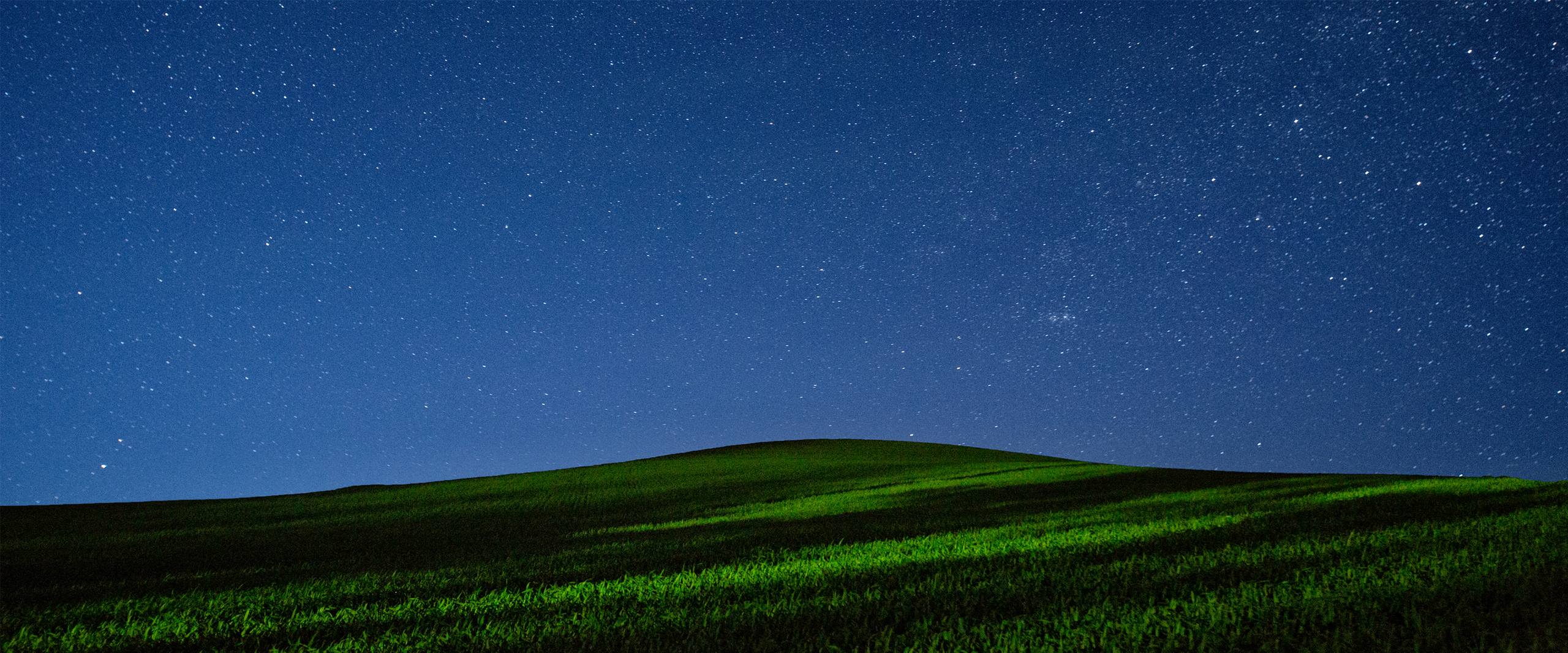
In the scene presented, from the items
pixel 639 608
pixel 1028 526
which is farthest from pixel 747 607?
pixel 1028 526

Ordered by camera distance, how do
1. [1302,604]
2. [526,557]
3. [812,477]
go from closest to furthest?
[1302,604] < [526,557] < [812,477]

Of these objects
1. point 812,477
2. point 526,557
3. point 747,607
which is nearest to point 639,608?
point 747,607

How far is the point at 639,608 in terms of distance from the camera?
6.18 metres

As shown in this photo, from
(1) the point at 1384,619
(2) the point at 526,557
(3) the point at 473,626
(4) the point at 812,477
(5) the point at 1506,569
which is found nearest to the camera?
(1) the point at 1384,619

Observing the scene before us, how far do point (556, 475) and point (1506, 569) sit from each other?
112 feet

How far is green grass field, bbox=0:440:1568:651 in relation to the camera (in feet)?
15.7

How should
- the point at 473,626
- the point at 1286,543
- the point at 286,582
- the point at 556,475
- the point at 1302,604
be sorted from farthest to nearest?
the point at 556,475
the point at 286,582
the point at 1286,543
the point at 473,626
the point at 1302,604

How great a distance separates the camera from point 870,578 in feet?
23.0

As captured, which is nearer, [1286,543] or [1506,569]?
[1506,569]

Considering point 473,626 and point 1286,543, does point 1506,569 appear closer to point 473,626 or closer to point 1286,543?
point 1286,543

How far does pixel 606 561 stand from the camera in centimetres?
976

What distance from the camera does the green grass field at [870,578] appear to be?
4.79 meters

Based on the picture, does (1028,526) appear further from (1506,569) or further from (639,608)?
(639,608)

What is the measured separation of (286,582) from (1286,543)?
37.3 ft
